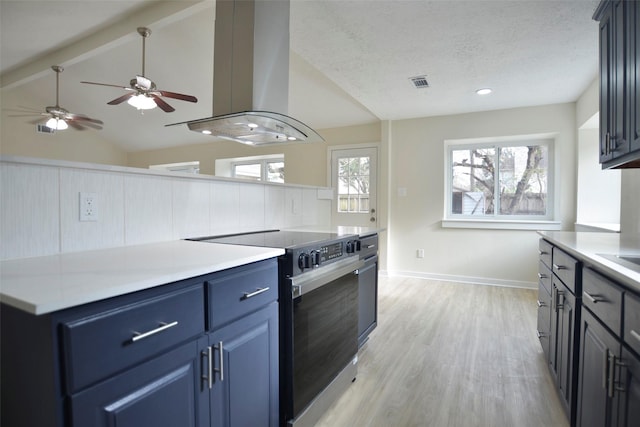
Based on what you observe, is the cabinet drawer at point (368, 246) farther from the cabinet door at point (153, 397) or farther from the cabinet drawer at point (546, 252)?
the cabinet door at point (153, 397)

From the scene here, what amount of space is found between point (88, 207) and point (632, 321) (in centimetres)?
188

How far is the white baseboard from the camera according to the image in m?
4.09

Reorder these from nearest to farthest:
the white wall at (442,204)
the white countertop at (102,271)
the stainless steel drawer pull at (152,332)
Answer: the white countertop at (102,271) → the stainless steel drawer pull at (152,332) → the white wall at (442,204)

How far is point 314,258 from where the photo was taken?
4.83ft

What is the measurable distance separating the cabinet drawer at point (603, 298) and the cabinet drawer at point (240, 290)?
1.16 meters

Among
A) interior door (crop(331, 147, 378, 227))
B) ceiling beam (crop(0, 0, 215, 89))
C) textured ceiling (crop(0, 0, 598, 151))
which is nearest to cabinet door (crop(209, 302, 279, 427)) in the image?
textured ceiling (crop(0, 0, 598, 151))

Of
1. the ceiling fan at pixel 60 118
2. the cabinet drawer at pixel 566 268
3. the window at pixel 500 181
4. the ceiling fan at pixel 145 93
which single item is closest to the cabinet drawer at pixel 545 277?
the cabinet drawer at pixel 566 268

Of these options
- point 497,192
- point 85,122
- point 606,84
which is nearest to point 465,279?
point 497,192

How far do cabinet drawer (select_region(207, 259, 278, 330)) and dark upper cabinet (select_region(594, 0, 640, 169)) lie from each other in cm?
167

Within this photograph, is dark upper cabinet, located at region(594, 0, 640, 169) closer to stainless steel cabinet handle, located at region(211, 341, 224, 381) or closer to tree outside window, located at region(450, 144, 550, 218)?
stainless steel cabinet handle, located at region(211, 341, 224, 381)

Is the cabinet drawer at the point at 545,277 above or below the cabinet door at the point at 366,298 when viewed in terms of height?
above

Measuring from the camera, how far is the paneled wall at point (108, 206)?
1095 millimetres

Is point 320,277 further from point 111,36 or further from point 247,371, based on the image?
point 111,36

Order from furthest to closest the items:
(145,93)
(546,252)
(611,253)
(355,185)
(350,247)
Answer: (355,185)
(145,93)
(546,252)
(350,247)
(611,253)
